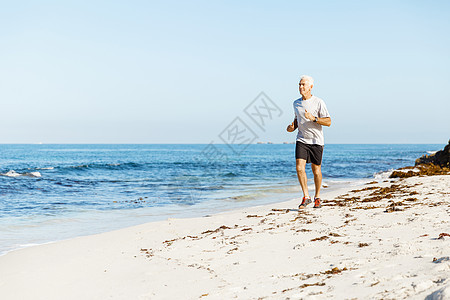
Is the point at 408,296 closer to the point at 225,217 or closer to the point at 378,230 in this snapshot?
the point at 378,230

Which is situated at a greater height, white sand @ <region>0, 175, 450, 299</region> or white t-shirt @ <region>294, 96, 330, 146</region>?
white t-shirt @ <region>294, 96, 330, 146</region>

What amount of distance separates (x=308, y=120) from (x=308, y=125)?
83 millimetres

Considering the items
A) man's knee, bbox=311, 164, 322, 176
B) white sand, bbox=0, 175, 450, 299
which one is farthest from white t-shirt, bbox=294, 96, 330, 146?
white sand, bbox=0, 175, 450, 299

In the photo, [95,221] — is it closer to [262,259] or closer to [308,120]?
[308,120]

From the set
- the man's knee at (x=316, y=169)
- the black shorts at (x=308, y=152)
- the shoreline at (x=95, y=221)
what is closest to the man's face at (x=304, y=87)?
the black shorts at (x=308, y=152)

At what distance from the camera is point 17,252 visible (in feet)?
17.4

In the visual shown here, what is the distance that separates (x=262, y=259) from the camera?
380 centimetres

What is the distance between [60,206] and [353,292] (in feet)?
30.4

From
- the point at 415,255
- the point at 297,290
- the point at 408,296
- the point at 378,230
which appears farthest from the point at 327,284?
Result: the point at 378,230

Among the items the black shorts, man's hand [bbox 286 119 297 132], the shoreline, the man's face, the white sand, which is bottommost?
the shoreline

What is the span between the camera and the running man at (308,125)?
236 inches

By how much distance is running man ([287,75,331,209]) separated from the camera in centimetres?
600

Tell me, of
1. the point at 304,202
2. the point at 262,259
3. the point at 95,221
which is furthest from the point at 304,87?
the point at 95,221

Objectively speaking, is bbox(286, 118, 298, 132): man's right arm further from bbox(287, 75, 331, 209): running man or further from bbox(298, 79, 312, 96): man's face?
bbox(298, 79, 312, 96): man's face
